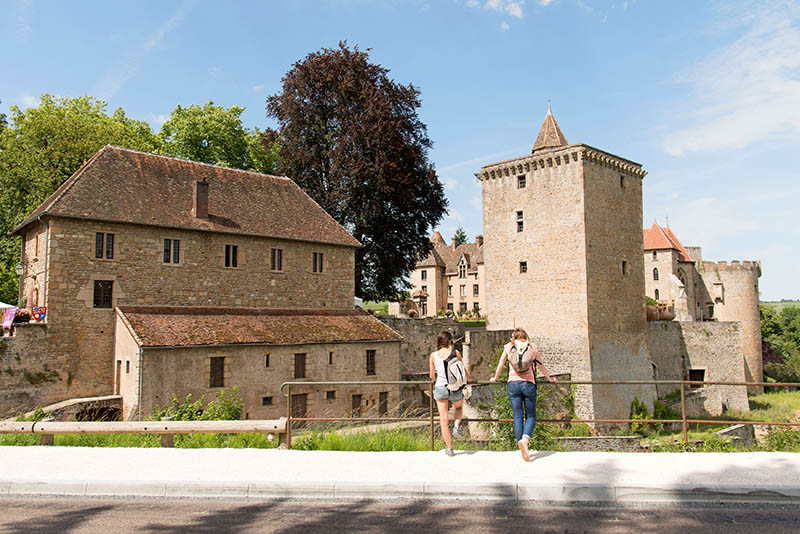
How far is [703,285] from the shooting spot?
52.7m

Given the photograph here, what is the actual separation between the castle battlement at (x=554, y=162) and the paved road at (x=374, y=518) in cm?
2284

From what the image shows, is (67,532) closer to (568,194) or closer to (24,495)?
(24,495)

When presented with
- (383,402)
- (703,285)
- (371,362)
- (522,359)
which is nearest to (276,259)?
(371,362)

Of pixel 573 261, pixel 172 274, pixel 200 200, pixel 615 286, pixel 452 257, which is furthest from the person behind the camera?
pixel 452 257

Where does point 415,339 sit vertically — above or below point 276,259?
below

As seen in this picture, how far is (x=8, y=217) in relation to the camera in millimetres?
28703

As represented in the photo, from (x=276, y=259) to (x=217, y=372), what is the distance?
20.7ft

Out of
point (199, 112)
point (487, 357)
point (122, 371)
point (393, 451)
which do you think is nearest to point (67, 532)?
point (393, 451)

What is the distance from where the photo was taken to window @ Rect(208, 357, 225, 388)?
20453 mm

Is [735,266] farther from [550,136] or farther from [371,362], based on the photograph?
[371,362]

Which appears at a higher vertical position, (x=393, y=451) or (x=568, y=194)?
(x=568, y=194)

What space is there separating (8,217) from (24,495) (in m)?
26.2

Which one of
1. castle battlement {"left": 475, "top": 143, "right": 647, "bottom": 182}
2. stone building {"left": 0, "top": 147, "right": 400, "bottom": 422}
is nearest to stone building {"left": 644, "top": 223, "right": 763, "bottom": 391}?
castle battlement {"left": 475, "top": 143, "right": 647, "bottom": 182}

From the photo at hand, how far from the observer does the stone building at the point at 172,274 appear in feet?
65.0
